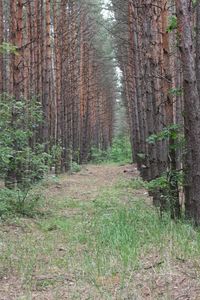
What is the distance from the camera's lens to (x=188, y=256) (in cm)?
538

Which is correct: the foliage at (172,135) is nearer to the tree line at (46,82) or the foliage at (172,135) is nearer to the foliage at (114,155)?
the tree line at (46,82)

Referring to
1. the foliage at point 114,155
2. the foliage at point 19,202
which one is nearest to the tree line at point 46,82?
the foliage at point 19,202

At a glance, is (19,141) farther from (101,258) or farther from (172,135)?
(101,258)

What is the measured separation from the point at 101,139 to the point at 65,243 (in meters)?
47.2

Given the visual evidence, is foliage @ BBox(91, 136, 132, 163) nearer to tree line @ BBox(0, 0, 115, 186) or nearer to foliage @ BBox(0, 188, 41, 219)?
tree line @ BBox(0, 0, 115, 186)

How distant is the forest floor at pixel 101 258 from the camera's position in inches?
184

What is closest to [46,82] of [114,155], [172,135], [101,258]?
[172,135]

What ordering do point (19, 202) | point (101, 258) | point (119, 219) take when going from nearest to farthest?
point (101, 258)
point (119, 219)
point (19, 202)

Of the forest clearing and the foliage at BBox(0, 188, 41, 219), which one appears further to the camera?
the foliage at BBox(0, 188, 41, 219)

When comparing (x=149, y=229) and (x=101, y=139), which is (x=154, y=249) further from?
(x=101, y=139)

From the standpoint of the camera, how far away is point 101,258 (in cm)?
569

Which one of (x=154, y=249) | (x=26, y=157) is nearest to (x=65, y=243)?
(x=154, y=249)

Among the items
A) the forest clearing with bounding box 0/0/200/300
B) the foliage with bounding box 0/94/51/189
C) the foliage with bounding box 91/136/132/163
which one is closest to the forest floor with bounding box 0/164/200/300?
the forest clearing with bounding box 0/0/200/300

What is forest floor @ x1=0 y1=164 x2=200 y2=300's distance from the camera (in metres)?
4.68
